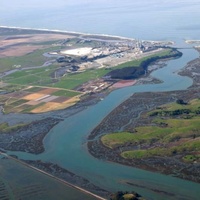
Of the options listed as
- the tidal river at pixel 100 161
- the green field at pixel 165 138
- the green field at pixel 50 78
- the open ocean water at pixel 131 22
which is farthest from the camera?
the open ocean water at pixel 131 22

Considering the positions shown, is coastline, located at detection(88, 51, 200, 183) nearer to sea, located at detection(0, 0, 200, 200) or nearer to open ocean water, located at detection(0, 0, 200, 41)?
sea, located at detection(0, 0, 200, 200)

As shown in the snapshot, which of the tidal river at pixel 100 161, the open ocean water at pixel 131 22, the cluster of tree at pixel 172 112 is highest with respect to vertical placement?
the open ocean water at pixel 131 22

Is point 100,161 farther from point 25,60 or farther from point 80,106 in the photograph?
point 25,60

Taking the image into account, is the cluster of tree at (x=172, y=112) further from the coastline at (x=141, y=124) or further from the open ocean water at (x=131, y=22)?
the open ocean water at (x=131, y=22)

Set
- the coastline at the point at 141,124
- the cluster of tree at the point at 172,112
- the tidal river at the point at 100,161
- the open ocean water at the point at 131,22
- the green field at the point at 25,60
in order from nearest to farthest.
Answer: the tidal river at the point at 100,161 → the coastline at the point at 141,124 → the cluster of tree at the point at 172,112 → the green field at the point at 25,60 → the open ocean water at the point at 131,22

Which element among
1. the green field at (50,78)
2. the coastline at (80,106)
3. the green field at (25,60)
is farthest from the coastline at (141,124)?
the green field at (25,60)

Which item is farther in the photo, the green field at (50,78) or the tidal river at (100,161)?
the green field at (50,78)
